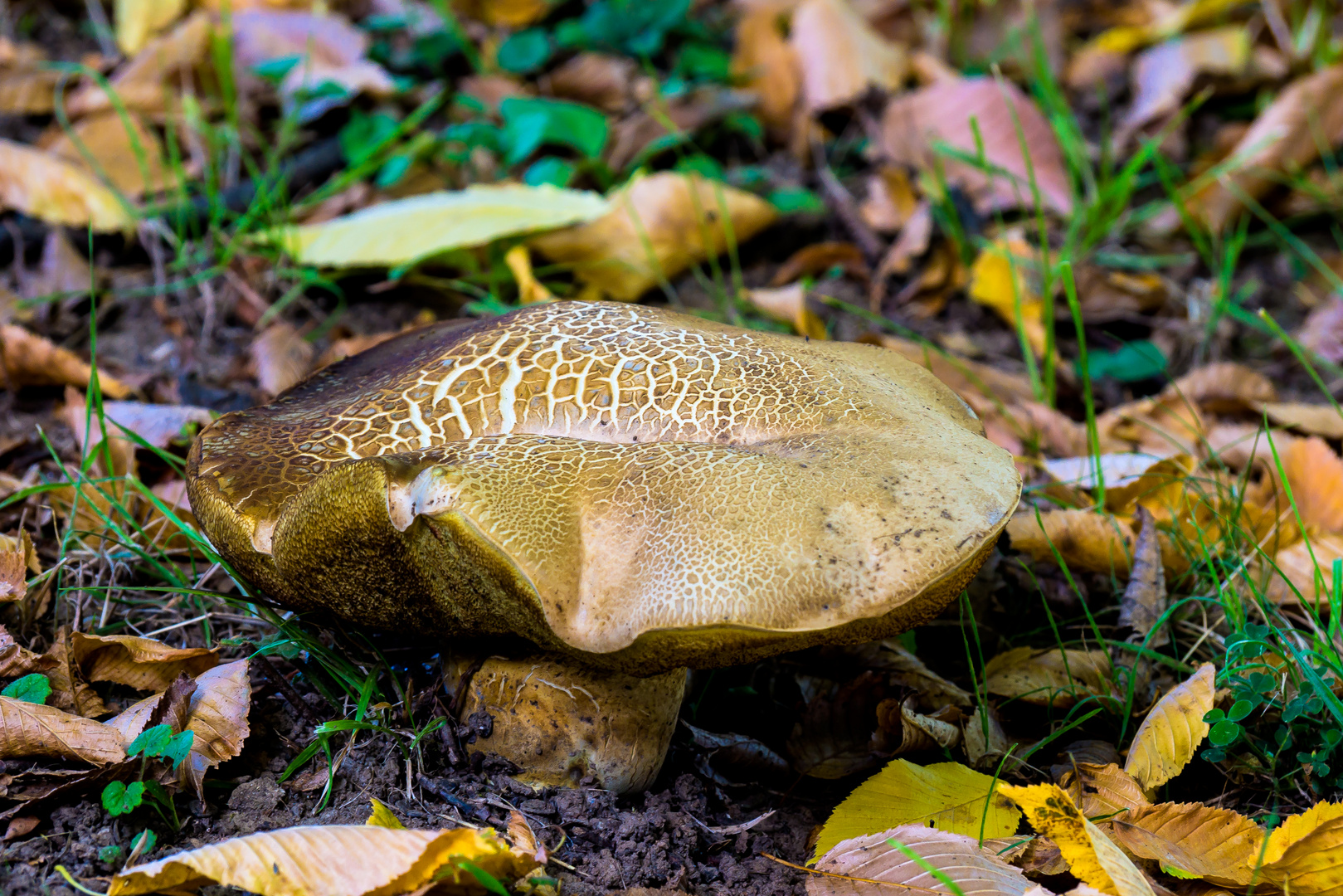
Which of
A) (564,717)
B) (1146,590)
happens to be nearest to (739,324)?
(1146,590)

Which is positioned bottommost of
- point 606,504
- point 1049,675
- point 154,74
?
point 1049,675

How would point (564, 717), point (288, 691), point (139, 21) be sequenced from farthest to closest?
1. point (139, 21)
2. point (288, 691)
3. point (564, 717)

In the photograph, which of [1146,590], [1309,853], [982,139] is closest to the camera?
[1309,853]

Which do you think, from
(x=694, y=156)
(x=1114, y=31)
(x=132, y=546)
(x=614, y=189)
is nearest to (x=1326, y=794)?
(x=132, y=546)

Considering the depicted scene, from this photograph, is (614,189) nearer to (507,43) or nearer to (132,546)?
(507,43)

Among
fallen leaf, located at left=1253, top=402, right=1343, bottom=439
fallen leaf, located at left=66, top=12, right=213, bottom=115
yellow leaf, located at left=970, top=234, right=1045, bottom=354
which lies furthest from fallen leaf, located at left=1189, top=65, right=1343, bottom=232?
fallen leaf, located at left=66, top=12, right=213, bottom=115

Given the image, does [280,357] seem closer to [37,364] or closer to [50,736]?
[37,364]

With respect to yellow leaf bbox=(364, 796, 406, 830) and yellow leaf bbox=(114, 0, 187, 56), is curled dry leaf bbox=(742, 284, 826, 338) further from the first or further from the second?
yellow leaf bbox=(114, 0, 187, 56)
